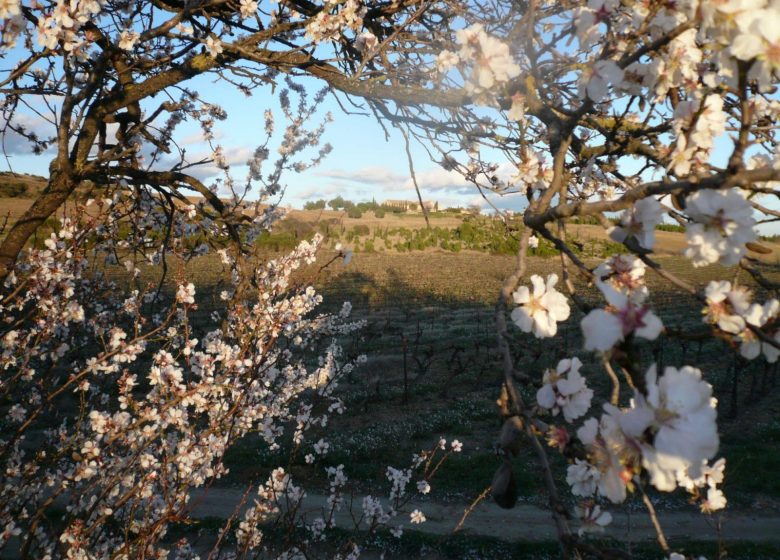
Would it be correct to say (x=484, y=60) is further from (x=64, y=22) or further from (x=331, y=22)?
(x=64, y=22)

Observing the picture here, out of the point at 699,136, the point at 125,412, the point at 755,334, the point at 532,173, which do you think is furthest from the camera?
the point at 125,412

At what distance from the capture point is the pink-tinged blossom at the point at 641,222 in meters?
0.91

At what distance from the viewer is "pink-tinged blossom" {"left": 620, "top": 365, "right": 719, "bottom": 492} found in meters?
0.74

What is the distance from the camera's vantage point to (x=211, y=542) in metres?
5.83

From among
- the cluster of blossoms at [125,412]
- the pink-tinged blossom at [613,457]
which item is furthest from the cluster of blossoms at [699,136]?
the cluster of blossoms at [125,412]

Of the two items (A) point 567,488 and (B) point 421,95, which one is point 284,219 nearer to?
(B) point 421,95

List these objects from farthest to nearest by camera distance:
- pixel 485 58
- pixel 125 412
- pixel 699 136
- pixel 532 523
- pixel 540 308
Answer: pixel 532 523, pixel 125 412, pixel 485 58, pixel 540 308, pixel 699 136

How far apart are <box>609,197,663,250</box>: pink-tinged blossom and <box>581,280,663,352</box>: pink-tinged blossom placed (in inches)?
6.3

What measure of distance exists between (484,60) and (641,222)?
0.65 m

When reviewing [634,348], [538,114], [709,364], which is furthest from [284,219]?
[709,364]

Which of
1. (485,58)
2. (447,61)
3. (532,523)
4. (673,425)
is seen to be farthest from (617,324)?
(532,523)

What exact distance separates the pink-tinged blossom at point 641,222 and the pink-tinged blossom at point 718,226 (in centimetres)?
6

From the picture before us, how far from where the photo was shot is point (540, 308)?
114 cm

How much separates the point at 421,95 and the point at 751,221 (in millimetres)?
1758
